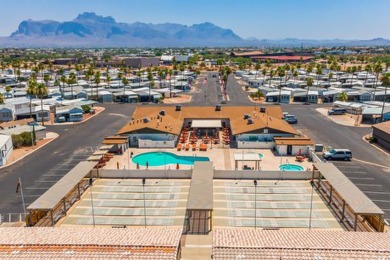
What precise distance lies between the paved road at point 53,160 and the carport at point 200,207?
717 inches

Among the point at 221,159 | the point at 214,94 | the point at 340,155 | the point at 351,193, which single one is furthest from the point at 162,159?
the point at 214,94

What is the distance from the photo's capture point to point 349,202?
89.5 ft

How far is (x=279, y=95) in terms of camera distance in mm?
95812

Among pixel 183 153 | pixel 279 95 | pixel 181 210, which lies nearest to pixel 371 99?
pixel 279 95

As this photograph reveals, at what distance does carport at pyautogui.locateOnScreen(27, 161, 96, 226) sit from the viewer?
2740cm

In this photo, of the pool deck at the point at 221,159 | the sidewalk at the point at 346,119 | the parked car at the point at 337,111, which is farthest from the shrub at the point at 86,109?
the parked car at the point at 337,111

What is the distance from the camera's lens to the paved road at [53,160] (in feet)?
127

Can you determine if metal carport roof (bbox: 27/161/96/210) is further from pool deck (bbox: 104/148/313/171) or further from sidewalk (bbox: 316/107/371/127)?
sidewalk (bbox: 316/107/371/127)

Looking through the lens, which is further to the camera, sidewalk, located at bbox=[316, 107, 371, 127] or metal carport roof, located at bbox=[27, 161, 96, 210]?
sidewalk, located at bbox=[316, 107, 371, 127]

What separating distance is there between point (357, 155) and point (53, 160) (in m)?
44.9

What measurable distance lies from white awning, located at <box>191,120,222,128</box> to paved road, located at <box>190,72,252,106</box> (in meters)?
28.8

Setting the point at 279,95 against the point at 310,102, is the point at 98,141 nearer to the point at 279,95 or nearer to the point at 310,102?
the point at 279,95

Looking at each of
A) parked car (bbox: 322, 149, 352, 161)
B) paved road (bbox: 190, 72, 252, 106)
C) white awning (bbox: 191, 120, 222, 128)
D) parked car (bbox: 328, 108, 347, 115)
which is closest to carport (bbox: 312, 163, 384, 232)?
parked car (bbox: 322, 149, 352, 161)

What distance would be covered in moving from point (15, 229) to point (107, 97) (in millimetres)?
78908
